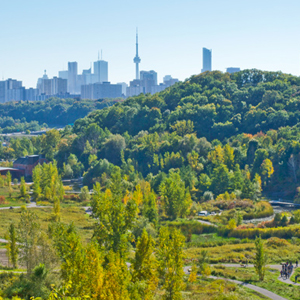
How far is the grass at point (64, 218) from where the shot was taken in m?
53.4

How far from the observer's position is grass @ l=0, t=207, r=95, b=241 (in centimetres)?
5341

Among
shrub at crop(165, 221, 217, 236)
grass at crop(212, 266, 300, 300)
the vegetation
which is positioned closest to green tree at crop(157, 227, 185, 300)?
the vegetation

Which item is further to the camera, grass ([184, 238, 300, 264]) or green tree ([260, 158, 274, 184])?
green tree ([260, 158, 274, 184])

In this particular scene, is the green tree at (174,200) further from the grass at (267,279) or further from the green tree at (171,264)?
the green tree at (171,264)

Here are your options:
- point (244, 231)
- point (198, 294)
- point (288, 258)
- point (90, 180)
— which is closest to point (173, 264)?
point (198, 294)

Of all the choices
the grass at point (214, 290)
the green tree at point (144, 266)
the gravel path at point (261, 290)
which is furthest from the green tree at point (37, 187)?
the green tree at point (144, 266)

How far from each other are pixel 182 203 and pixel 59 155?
174 ft

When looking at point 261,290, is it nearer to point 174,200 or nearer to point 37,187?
point 174,200

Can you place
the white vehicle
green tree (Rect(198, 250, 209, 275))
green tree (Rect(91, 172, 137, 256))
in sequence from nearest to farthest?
green tree (Rect(198, 250, 209, 275)), green tree (Rect(91, 172, 137, 256)), the white vehicle

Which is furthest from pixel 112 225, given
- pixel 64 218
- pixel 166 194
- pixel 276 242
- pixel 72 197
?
pixel 72 197

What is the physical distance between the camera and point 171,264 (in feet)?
103

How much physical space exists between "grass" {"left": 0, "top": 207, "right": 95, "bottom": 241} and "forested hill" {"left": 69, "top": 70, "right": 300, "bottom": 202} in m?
16.1

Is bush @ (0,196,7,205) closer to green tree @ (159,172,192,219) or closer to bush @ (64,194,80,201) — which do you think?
bush @ (64,194,80,201)

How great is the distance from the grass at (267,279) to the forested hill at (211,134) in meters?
31.2
